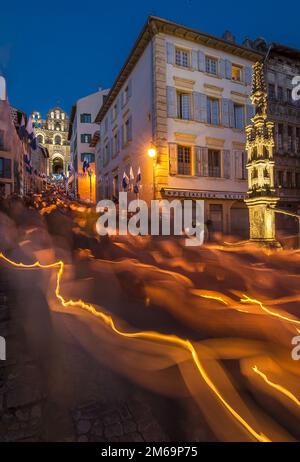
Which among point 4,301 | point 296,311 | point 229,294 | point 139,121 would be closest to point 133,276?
point 229,294

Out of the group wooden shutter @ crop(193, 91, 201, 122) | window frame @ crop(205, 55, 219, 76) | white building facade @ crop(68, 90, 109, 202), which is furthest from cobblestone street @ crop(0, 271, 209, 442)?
white building facade @ crop(68, 90, 109, 202)

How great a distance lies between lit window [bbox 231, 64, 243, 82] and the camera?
795 inches

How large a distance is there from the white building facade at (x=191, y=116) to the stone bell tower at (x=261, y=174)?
24.1ft

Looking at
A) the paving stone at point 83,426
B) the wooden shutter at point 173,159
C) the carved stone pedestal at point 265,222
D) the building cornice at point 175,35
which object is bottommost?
the paving stone at point 83,426

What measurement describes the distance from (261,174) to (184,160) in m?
8.89

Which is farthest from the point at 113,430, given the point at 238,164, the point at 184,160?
the point at 238,164

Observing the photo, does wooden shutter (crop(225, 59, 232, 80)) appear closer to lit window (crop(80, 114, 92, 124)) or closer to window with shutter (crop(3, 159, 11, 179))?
lit window (crop(80, 114, 92, 124))

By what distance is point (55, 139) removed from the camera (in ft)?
312

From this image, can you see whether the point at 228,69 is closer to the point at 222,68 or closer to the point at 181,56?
the point at 222,68

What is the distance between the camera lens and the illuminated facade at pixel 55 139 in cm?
9369

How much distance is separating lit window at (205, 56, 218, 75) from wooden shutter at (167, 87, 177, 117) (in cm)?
372

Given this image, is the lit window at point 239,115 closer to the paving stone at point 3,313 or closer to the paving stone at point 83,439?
the paving stone at point 3,313

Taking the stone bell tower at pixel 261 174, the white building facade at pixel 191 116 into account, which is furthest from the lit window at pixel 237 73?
the stone bell tower at pixel 261 174

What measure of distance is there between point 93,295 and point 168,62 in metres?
17.6
